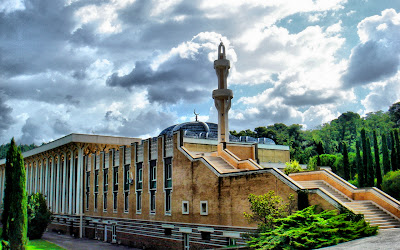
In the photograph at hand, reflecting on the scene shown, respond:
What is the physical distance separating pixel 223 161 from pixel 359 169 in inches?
948

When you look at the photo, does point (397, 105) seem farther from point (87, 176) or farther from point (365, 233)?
point (365, 233)

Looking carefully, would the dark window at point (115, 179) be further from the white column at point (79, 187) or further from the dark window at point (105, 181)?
the white column at point (79, 187)

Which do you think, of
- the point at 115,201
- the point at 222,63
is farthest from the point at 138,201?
the point at 222,63

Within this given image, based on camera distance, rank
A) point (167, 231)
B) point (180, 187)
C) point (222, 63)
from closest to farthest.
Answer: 1. point (180, 187)
2. point (167, 231)
3. point (222, 63)

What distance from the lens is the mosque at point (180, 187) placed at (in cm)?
2394

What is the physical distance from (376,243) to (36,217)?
126 ft

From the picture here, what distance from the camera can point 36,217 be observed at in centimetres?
4506

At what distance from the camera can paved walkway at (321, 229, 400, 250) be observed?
1597 centimetres

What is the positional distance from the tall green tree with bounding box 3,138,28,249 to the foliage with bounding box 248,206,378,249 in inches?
721

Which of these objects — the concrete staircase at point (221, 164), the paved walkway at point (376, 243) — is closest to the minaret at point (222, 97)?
the concrete staircase at point (221, 164)

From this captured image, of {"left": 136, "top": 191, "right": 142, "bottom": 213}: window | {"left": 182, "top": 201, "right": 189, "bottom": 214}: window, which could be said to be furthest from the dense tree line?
{"left": 182, "top": 201, "right": 189, "bottom": 214}: window

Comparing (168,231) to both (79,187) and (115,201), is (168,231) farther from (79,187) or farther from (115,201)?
(79,187)

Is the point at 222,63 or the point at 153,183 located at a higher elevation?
the point at 222,63

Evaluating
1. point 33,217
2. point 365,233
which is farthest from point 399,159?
point 33,217
